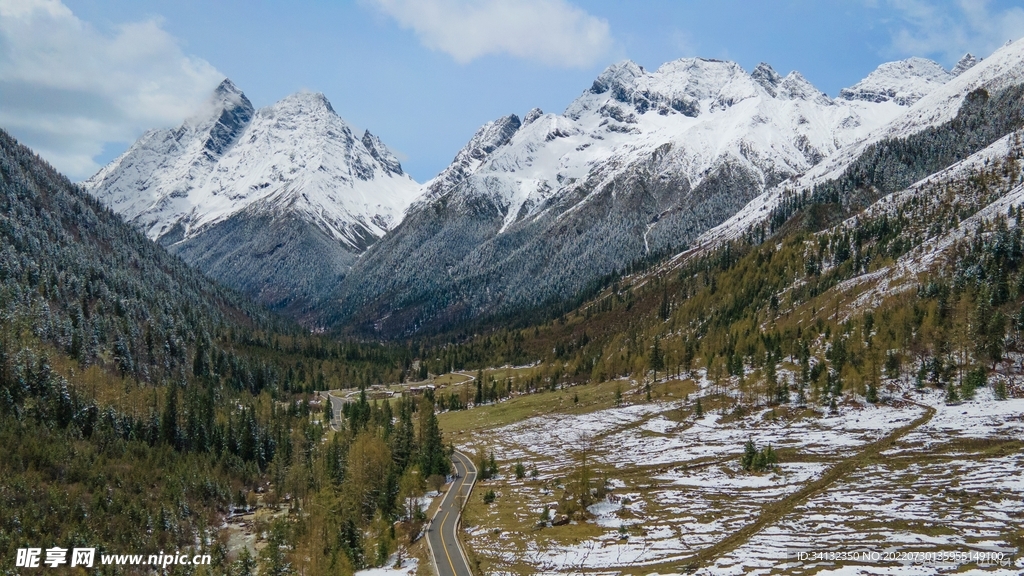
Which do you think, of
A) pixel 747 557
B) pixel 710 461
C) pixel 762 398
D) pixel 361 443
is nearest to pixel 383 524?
pixel 361 443

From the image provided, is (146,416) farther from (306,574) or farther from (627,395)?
(627,395)

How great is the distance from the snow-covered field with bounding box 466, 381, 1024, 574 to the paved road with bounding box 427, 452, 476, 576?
268cm

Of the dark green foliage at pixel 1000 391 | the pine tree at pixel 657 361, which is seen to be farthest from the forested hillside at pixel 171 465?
the dark green foliage at pixel 1000 391

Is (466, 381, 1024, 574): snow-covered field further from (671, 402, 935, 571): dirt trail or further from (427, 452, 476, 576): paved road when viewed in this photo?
(427, 452, 476, 576): paved road

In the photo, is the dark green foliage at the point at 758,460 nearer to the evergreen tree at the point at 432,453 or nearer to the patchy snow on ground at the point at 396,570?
the evergreen tree at the point at 432,453

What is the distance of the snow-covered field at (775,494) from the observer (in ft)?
209

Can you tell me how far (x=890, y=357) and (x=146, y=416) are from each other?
536ft

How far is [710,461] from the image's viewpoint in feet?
349

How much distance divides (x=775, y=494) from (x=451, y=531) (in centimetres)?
4351

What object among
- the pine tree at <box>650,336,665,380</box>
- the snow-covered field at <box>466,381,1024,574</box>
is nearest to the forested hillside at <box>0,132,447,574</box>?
the snow-covered field at <box>466,381,1024,574</box>

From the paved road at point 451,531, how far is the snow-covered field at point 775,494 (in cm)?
268

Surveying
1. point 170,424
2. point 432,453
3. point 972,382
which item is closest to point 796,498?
point 432,453

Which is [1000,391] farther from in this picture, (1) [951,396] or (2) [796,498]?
(2) [796,498]

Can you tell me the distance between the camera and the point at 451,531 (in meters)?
83.2
